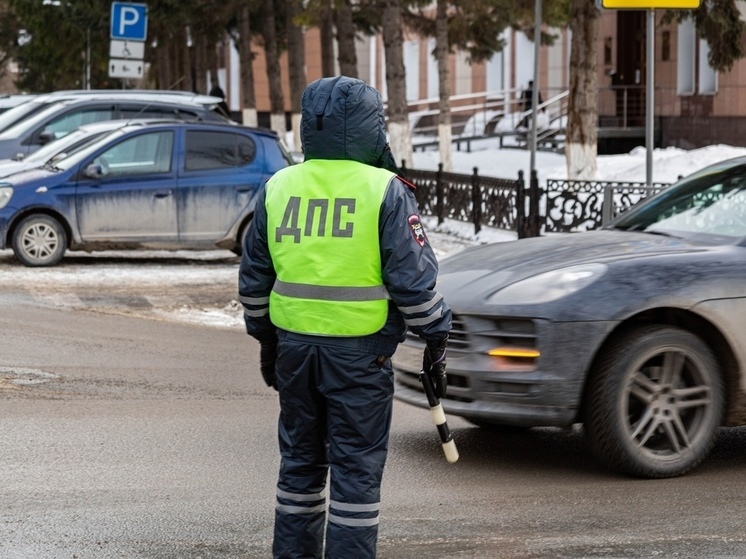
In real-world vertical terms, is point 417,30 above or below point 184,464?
above

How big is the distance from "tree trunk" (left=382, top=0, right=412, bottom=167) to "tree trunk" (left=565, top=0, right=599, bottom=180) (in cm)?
362

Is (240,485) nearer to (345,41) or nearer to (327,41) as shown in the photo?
(345,41)

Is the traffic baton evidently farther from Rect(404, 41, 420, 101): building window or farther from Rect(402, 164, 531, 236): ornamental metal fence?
Rect(404, 41, 420, 101): building window

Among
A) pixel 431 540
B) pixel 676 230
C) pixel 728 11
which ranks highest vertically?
pixel 728 11

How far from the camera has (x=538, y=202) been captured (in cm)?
1906

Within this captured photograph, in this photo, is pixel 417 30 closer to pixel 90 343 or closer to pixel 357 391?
pixel 90 343

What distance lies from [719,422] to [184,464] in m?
2.45

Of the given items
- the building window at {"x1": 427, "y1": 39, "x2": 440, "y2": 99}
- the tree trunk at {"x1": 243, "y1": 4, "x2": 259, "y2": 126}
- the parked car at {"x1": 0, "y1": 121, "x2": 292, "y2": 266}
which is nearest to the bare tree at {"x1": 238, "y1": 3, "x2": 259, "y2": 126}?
the tree trunk at {"x1": 243, "y1": 4, "x2": 259, "y2": 126}

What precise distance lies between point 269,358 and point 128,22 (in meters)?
24.1

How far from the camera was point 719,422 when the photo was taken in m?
6.60

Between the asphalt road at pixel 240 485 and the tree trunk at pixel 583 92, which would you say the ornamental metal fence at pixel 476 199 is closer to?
the tree trunk at pixel 583 92

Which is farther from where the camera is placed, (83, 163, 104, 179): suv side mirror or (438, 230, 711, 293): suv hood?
(83, 163, 104, 179): suv side mirror

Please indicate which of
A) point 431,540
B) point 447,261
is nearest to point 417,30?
point 447,261

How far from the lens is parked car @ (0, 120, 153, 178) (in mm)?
15742
